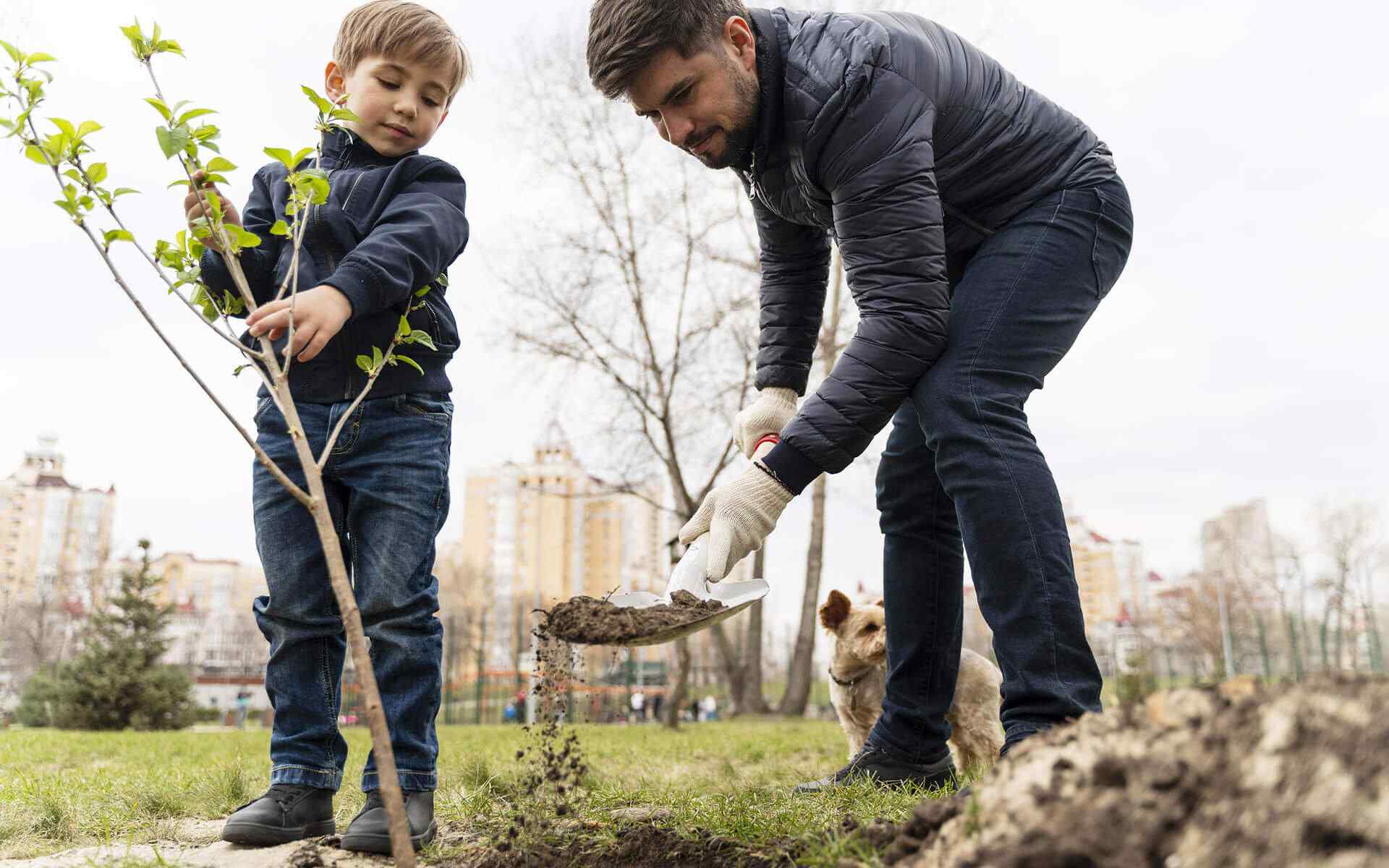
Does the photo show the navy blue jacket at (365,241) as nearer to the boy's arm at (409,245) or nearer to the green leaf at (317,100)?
the boy's arm at (409,245)

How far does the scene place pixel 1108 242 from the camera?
2445mm

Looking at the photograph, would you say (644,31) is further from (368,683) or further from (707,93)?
(368,683)

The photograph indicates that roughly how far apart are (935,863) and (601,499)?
1526 cm

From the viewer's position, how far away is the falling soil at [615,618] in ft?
6.26

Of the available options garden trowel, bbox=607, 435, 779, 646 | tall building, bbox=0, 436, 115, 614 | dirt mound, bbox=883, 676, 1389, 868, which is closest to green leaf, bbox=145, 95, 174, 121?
garden trowel, bbox=607, 435, 779, 646

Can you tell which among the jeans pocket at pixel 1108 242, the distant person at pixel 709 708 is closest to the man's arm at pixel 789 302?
the jeans pocket at pixel 1108 242

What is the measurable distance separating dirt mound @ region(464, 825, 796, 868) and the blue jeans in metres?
0.71

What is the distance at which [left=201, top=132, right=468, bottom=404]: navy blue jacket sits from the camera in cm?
257

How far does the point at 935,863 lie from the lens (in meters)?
1.31

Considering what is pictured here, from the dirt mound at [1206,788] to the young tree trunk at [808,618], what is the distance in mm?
15131

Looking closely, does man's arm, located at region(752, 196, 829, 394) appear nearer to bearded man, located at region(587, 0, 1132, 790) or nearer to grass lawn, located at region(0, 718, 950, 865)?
bearded man, located at region(587, 0, 1132, 790)

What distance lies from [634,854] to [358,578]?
1.09 m

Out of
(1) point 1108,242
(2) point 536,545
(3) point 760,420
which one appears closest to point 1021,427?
(1) point 1108,242

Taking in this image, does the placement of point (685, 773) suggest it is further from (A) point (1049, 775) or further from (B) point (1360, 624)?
(B) point (1360, 624)
